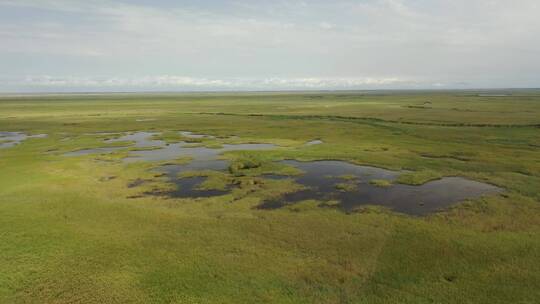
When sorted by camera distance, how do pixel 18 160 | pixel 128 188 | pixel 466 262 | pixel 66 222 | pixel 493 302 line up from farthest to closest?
1. pixel 18 160
2. pixel 128 188
3. pixel 66 222
4. pixel 466 262
5. pixel 493 302

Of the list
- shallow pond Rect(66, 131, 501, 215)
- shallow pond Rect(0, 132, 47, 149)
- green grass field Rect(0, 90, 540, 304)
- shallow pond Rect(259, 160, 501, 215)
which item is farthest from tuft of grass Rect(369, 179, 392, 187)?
shallow pond Rect(0, 132, 47, 149)

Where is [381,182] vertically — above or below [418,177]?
below

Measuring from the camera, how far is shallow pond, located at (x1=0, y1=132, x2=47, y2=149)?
46.3m

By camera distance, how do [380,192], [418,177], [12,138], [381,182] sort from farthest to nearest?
[12,138], [418,177], [381,182], [380,192]

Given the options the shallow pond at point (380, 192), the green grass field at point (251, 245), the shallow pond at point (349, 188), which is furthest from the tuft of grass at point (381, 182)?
the green grass field at point (251, 245)

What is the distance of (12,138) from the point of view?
172ft

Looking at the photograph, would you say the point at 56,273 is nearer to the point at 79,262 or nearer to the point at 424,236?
the point at 79,262

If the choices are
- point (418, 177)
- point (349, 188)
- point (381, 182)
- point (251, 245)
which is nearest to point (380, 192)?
point (349, 188)

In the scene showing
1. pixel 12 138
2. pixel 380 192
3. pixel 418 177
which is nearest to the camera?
pixel 380 192

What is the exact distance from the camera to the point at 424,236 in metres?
16.4

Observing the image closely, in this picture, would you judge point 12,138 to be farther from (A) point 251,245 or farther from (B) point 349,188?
(A) point 251,245

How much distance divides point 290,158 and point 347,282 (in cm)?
2312

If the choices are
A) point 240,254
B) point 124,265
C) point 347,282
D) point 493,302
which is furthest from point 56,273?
point 493,302

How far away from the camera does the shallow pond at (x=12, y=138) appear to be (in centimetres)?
4631
